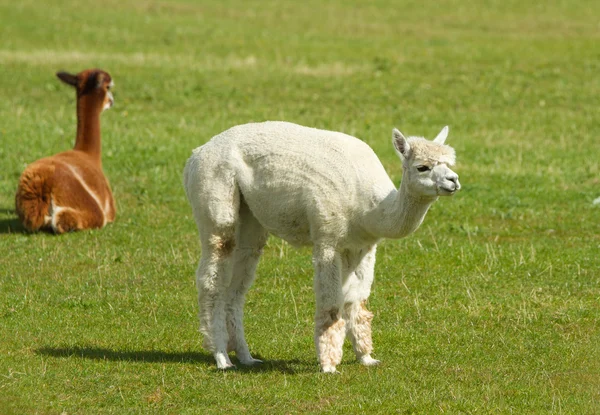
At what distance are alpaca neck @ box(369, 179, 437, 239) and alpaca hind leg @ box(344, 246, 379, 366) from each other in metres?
Result: 0.58

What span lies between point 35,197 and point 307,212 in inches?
263

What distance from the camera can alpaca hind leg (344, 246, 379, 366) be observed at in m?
8.56

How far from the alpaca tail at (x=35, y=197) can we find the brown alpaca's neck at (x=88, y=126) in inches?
43.6

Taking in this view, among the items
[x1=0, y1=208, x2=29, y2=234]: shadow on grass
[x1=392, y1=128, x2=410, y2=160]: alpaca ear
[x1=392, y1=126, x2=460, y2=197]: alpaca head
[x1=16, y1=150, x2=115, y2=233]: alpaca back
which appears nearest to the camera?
[x1=392, y1=126, x2=460, y2=197]: alpaca head

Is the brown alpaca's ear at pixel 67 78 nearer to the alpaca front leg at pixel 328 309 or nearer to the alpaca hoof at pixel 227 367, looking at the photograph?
the alpaca hoof at pixel 227 367

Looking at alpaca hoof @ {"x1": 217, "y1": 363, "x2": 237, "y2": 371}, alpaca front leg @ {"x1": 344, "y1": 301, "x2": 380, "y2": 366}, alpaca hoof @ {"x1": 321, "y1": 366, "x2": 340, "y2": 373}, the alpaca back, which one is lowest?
the alpaca back

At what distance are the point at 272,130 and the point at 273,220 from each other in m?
0.78

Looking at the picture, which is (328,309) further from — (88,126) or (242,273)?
(88,126)

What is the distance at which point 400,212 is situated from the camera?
26.1ft

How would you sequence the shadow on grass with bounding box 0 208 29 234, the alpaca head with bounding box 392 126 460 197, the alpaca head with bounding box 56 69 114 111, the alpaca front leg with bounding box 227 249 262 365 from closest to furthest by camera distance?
the alpaca head with bounding box 392 126 460 197 < the alpaca front leg with bounding box 227 249 262 365 < the shadow on grass with bounding box 0 208 29 234 < the alpaca head with bounding box 56 69 114 111

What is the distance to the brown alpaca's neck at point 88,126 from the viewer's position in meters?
15.1

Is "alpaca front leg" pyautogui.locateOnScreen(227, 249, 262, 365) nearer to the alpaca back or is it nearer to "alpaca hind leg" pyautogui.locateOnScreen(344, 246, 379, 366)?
"alpaca hind leg" pyautogui.locateOnScreen(344, 246, 379, 366)

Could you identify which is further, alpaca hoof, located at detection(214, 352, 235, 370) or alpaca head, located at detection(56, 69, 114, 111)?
alpaca head, located at detection(56, 69, 114, 111)

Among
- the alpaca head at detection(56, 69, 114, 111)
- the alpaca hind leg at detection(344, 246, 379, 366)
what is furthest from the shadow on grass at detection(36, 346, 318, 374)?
the alpaca head at detection(56, 69, 114, 111)
